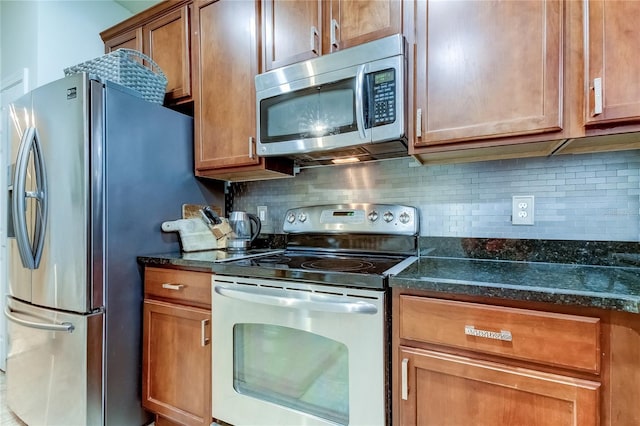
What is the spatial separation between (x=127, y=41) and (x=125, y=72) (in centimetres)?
70

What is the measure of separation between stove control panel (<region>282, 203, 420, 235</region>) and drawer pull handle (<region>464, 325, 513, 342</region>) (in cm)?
65

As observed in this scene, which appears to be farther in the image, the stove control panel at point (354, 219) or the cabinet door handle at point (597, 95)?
the stove control panel at point (354, 219)

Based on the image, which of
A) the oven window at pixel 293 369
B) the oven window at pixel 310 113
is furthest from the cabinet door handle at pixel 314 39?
the oven window at pixel 293 369

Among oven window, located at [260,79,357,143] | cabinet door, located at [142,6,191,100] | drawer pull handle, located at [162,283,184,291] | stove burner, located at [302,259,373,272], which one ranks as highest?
cabinet door, located at [142,6,191,100]

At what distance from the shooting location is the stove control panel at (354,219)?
1533 mm

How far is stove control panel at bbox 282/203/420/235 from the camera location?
1.53m

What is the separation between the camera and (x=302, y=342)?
1.19 meters

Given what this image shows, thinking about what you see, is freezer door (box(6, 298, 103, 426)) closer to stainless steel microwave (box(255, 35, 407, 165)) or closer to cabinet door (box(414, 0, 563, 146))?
stainless steel microwave (box(255, 35, 407, 165))

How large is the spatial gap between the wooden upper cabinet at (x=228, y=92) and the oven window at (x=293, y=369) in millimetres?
824

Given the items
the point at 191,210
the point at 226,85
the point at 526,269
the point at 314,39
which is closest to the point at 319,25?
the point at 314,39

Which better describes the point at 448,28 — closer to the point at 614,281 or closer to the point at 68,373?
the point at 614,281

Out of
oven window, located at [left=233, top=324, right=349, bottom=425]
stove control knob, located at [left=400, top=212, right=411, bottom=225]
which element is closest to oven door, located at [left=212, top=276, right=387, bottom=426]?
oven window, located at [left=233, top=324, right=349, bottom=425]

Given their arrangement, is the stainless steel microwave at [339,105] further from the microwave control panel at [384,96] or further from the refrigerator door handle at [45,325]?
the refrigerator door handle at [45,325]

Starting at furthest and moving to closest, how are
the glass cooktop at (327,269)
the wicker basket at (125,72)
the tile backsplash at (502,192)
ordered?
the wicker basket at (125,72) < the tile backsplash at (502,192) < the glass cooktop at (327,269)
